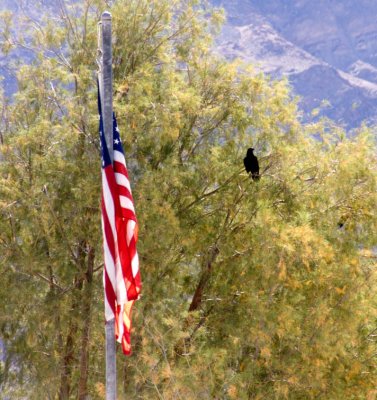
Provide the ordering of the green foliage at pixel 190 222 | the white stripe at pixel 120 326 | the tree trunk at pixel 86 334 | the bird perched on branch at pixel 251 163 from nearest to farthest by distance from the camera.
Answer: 1. the white stripe at pixel 120 326
2. the green foliage at pixel 190 222
3. the bird perched on branch at pixel 251 163
4. the tree trunk at pixel 86 334

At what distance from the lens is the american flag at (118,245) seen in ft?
20.9

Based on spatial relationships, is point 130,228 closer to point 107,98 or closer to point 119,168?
point 119,168

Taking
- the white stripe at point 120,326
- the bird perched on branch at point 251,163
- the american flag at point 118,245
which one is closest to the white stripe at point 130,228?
the american flag at point 118,245

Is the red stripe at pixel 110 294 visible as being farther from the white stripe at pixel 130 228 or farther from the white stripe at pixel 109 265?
the white stripe at pixel 130 228

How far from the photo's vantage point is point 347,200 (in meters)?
11.6

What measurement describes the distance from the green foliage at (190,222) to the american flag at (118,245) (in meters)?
4.14

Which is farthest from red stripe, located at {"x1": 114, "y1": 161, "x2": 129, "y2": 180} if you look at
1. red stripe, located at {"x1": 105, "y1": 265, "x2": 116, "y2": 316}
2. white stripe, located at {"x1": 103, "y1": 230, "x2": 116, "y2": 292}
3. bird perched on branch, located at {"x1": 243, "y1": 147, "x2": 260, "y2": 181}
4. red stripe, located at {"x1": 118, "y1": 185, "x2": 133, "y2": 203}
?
bird perched on branch, located at {"x1": 243, "y1": 147, "x2": 260, "y2": 181}

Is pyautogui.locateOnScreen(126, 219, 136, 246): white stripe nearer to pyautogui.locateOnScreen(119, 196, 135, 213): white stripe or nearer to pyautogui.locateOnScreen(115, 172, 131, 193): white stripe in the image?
pyautogui.locateOnScreen(119, 196, 135, 213): white stripe

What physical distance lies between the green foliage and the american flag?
414 centimetres

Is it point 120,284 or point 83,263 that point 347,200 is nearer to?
point 83,263

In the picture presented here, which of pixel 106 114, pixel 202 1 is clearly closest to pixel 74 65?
pixel 202 1

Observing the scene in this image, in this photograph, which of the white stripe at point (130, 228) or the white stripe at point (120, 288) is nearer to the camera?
the white stripe at point (120, 288)

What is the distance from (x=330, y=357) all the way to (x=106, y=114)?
6493 mm

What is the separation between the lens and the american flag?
6.38 metres
